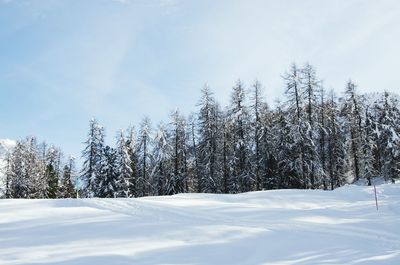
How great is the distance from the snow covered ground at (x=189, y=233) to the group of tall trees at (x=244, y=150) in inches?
885

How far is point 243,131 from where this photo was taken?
44.0 m

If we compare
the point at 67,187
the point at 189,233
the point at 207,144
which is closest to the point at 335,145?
the point at 207,144

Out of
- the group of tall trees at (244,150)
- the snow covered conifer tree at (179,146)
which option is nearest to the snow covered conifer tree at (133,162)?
the group of tall trees at (244,150)

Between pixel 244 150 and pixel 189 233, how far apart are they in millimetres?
31133

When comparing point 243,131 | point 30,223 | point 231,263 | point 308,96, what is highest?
point 308,96

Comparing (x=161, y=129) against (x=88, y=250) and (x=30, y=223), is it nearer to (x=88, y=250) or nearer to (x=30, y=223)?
(x=30, y=223)

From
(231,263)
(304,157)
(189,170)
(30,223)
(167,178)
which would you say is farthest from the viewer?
(189,170)

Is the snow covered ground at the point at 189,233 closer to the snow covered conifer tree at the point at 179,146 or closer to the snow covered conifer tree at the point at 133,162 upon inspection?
the snow covered conifer tree at the point at 179,146

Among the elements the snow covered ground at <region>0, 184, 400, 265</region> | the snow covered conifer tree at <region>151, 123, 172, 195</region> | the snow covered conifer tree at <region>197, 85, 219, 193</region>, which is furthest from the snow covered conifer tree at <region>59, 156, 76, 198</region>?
the snow covered ground at <region>0, 184, 400, 265</region>

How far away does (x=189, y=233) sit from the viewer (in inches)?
531

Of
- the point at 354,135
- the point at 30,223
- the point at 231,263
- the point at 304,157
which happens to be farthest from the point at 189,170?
the point at 231,263

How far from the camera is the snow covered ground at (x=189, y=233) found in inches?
432

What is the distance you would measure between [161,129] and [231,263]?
4034 cm

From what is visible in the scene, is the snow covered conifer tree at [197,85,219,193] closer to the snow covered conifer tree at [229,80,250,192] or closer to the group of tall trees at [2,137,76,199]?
the snow covered conifer tree at [229,80,250,192]
